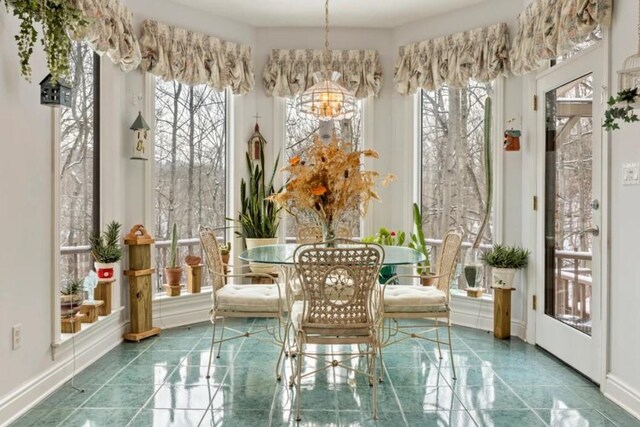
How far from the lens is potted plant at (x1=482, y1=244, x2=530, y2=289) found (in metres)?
3.60

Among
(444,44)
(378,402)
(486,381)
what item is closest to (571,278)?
(486,381)

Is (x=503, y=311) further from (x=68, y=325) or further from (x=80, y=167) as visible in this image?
(x=80, y=167)

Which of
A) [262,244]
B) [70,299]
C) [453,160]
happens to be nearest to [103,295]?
[70,299]

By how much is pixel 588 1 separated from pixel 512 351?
2360 millimetres

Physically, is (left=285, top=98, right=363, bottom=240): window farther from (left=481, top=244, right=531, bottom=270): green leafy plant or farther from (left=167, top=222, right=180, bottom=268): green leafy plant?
(left=481, top=244, right=531, bottom=270): green leafy plant

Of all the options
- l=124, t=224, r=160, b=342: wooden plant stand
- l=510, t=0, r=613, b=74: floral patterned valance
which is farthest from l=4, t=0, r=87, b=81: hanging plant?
l=510, t=0, r=613, b=74: floral patterned valance

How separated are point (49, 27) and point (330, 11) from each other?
260 centimetres

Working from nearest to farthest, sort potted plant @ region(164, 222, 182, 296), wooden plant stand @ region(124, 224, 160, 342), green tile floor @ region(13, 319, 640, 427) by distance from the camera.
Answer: green tile floor @ region(13, 319, 640, 427), wooden plant stand @ region(124, 224, 160, 342), potted plant @ region(164, 222, 182, 296)

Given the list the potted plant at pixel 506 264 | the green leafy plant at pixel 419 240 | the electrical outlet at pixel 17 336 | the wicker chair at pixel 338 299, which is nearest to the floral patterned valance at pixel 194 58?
the green leafy plant at pixel 419 240

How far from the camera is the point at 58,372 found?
271 centimetres

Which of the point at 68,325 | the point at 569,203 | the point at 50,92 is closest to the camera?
the point at 50,92

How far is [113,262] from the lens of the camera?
10.9 ft

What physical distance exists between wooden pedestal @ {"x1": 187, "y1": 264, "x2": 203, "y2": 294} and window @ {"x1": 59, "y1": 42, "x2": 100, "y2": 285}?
91 centimetres

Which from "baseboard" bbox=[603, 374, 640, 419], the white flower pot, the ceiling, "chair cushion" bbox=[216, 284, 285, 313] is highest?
the ceiling
